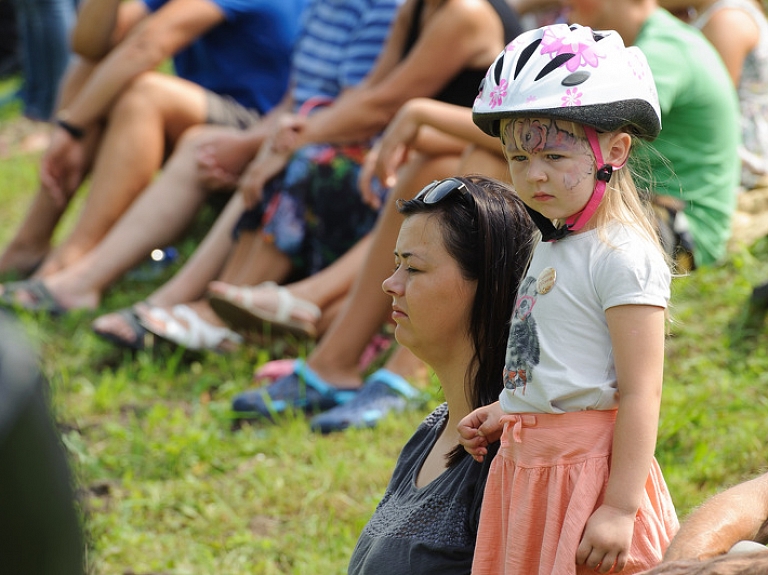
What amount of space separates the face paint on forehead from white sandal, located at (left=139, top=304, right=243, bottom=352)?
287 cm

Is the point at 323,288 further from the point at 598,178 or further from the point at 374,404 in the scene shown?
the point at 598,178

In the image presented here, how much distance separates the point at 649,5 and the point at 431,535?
2.41m

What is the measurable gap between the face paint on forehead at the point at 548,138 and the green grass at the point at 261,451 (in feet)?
4.70

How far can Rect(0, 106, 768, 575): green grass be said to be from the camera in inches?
128

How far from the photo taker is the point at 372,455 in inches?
142

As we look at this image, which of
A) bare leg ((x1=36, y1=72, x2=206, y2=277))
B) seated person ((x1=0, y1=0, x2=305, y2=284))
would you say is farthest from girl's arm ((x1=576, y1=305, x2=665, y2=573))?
bare leg ((x1=36, y1=72, x2=206, y2=277))

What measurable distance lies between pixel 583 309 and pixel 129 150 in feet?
13.2

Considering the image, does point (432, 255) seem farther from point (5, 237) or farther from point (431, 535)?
point (5, 237)

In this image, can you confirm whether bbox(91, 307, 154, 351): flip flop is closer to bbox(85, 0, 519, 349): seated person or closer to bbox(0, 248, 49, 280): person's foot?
bbox(85, 0, 519, 349): seated person

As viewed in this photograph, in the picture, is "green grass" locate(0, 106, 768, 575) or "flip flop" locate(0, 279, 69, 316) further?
"flip flop" locate(0, 279, 69, 316)

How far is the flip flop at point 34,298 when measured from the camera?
524 cm

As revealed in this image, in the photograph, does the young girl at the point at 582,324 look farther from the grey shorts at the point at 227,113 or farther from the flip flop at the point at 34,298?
the grey shorts at the point at 227,113

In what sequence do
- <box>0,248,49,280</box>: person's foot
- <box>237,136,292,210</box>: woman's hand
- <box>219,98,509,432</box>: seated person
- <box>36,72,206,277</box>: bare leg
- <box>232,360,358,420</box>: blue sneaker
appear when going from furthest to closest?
<box>0,248,49,280</box>: person's foot
<box>36,72,206,277</box>: bare leg
<box>237,136,292,210</box>: woman's hand
<box>232,360,358,420</box>: blue sneaker
<box>219,98,509,432</box>: seated person

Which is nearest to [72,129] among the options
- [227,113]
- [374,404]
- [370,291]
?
[227,113]
